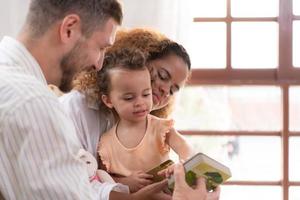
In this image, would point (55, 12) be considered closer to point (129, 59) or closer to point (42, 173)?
point (42, 173)

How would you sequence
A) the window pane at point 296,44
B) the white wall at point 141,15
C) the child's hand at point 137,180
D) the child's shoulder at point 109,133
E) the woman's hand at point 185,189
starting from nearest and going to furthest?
1. the woman's hand at point 185,189
2. the child's hand at point 137,180
3. the child's shoulder at point 109,133
4. the white wall at point 141,15
5. the window pane at point 296,44

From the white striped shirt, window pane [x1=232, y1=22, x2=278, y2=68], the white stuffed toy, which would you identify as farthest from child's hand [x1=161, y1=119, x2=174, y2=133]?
window pane [x1=232, y1=22, x2=278, y2=68]

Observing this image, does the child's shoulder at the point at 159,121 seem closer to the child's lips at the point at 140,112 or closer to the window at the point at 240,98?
the child's lips at the point at 140,112

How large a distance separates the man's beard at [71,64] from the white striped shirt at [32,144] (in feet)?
0.48

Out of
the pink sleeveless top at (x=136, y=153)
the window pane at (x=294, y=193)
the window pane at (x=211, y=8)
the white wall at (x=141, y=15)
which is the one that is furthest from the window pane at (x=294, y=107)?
the pink sleeveless top at (x=136, y=153)

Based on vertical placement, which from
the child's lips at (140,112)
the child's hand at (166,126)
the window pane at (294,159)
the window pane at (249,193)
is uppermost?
the child's lips at (140,112)

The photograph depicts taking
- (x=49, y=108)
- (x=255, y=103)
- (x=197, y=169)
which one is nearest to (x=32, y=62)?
(x=49, y=108)

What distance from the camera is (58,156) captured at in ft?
3.69

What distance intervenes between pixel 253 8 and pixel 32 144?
1991mm

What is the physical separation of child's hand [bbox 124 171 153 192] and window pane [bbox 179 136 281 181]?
1137 millimetres

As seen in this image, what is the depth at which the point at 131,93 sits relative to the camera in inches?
68.8

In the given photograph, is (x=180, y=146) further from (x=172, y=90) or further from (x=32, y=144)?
(x=32, y=144)

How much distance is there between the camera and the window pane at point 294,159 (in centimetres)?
280

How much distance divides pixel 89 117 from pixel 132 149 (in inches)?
7.4
